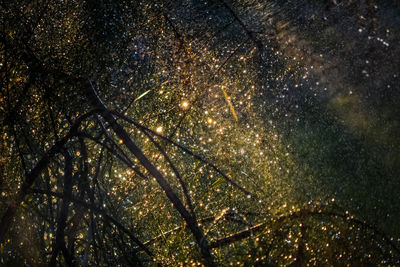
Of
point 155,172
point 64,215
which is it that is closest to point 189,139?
point 155,172

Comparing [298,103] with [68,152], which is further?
[298,103]

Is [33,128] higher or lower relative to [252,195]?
higher

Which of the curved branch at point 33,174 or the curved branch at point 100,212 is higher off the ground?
the curved branch at point 33,174

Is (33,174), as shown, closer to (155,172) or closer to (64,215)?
(64,215)

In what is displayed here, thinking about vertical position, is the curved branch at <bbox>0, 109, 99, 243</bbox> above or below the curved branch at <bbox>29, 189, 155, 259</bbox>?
above

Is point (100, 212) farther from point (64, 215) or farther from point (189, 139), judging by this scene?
point (189, 139)

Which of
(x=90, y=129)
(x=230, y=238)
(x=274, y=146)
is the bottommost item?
(x=230, y=238)

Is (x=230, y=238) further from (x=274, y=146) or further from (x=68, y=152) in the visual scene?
(x=68, y=152)

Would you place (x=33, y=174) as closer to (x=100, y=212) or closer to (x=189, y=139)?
(x=100, y=212)

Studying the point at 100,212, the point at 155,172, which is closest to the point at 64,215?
the point at 100,212

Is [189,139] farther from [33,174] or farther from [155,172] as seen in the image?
[33,174]

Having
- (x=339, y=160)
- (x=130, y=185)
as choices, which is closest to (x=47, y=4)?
(x=130, y=185)
